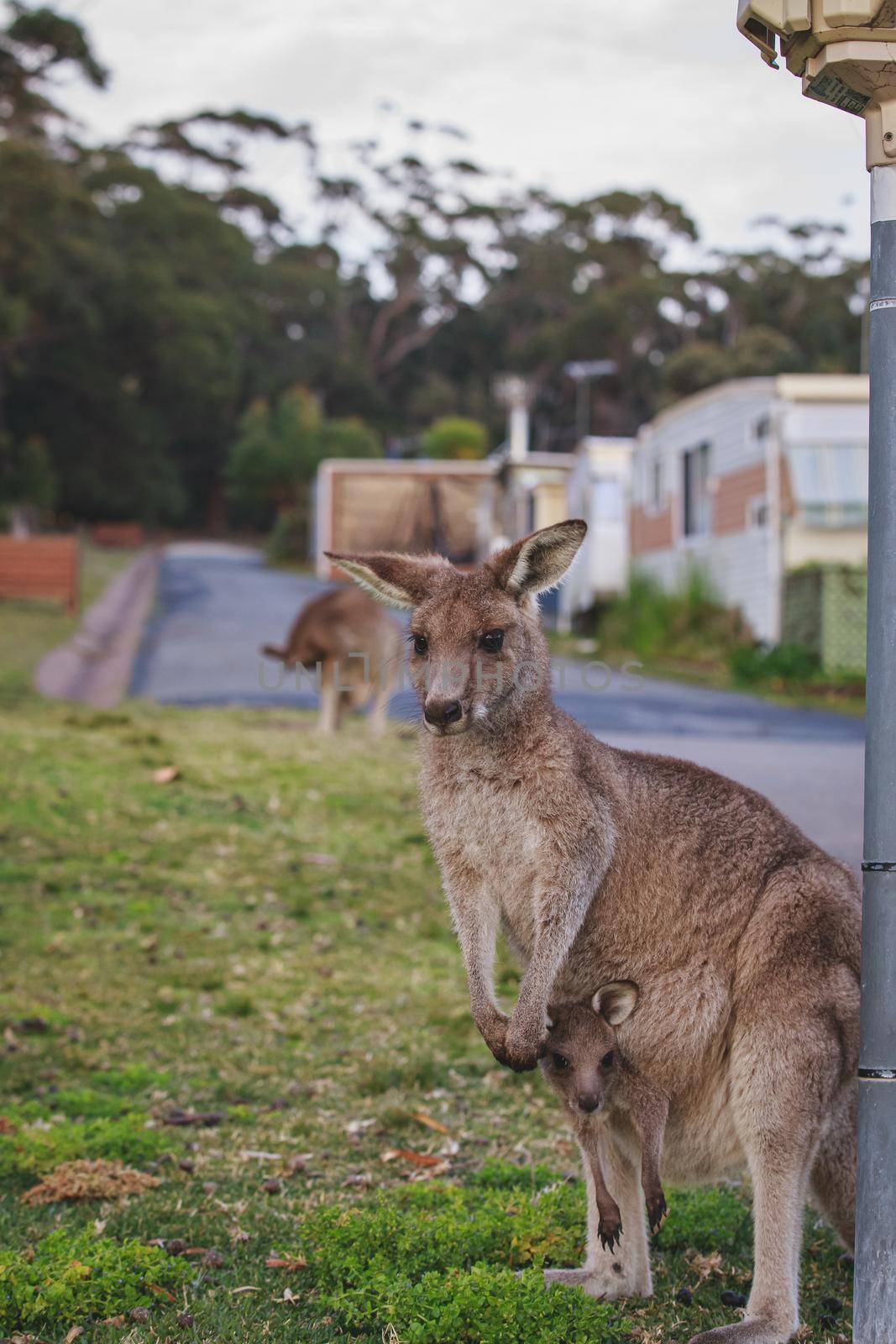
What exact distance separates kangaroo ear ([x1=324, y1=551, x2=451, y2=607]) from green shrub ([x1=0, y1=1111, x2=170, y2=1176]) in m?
2.12

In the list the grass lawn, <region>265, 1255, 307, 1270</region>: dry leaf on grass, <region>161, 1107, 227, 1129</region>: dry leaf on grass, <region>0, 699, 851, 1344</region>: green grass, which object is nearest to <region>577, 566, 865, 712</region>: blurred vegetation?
<region>0, 699, 851, 1344</region>: green grass

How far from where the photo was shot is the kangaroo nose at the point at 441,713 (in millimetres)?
2812

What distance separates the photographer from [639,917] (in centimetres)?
308

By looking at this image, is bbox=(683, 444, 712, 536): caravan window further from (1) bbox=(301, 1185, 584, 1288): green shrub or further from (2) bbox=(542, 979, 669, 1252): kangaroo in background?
(2) bbox=(542, 979, 669, 1252): kangaroo in background

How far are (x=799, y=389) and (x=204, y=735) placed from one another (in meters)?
11.3

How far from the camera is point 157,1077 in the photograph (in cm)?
512

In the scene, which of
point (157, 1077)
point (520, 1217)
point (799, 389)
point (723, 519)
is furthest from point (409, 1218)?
point (723, 519)

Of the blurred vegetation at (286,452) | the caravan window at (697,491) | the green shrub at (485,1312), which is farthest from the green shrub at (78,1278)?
Result: the blurred vegetation at (286,452)

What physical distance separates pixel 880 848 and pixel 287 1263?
186cm

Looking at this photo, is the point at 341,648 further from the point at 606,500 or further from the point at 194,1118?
the point at 606,500

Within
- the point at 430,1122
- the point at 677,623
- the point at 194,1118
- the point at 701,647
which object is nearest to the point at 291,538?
the point at 677,623

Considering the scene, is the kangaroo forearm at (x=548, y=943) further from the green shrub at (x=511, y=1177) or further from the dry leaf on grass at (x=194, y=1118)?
the dry leaf on grass at (x=194, y=1118)

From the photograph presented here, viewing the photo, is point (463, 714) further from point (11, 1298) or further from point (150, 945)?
point (150, 945)

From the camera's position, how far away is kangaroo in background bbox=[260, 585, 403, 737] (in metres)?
11.1
